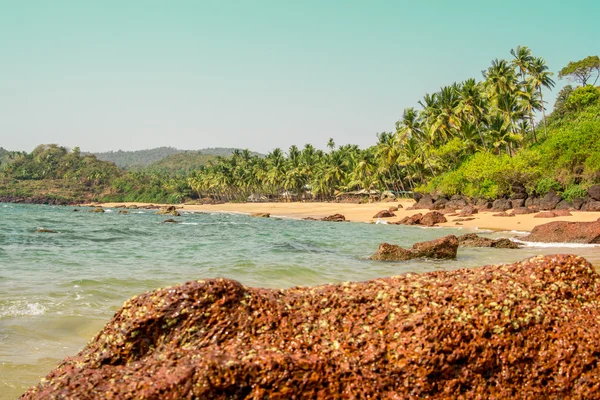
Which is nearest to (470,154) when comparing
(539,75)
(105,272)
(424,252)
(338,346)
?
(539,75)

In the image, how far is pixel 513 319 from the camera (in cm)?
398

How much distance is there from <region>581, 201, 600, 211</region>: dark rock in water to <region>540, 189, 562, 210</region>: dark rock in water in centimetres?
274

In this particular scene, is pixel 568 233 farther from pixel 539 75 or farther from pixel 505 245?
pixel 539 75

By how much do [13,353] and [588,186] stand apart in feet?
146

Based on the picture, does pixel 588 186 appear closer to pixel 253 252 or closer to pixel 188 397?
pixel 253 252

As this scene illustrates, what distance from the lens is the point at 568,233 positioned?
2180 cm

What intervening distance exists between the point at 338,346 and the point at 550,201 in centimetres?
4428

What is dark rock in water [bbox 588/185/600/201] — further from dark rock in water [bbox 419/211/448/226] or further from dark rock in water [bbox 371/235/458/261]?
dark rock in water [bbox 371/235/458/261]

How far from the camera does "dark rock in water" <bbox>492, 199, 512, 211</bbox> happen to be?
45031mm

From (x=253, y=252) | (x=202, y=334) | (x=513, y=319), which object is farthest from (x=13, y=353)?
(x=253, y=252)

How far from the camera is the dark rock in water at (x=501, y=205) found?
45031 mm

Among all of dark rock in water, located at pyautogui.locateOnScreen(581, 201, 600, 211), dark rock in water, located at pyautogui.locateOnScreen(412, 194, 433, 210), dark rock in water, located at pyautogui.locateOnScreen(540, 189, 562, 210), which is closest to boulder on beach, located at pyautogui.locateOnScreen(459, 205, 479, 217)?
dark rock in water, located at pyautogui.locateOnScreen(540, 189, 562, 210)

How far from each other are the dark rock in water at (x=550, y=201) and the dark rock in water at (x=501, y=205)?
2.68 metres

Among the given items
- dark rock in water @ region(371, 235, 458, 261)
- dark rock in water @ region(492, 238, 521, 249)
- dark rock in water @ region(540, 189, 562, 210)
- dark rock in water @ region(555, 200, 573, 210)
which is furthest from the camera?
dark rock in water @ region(540, 189, 562, 210)
